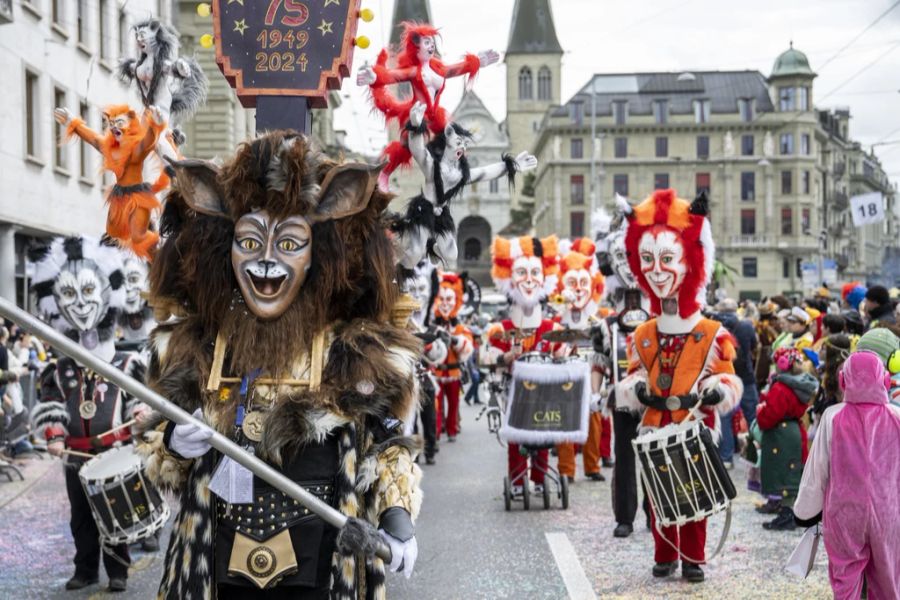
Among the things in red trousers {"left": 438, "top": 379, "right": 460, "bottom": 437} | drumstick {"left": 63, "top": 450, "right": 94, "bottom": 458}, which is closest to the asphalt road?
drumstick {"left": 63, "top": 450, "right": 94, "bottom": 458}

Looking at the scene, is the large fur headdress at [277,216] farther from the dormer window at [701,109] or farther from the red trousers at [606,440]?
the dormer window at [701,109]

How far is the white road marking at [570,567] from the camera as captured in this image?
→ 717cm

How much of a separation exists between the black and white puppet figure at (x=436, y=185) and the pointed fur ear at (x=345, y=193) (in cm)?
313

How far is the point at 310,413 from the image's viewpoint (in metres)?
4.08

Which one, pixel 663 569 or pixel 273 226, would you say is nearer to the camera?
pixel 273 226

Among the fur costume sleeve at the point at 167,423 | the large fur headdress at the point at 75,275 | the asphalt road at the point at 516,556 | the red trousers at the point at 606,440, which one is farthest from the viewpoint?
the red trousers at the point at 606,440

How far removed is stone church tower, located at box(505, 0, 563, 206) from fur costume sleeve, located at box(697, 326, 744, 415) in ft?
358

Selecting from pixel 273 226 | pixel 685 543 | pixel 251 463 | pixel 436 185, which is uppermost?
pixel 436 185

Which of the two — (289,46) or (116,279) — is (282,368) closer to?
(289,46)

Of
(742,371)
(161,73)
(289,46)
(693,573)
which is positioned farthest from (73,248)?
(742,371)

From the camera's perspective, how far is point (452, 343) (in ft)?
51.0

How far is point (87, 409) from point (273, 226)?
12.3 ft

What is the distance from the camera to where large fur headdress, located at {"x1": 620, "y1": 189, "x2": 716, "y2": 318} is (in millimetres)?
7719

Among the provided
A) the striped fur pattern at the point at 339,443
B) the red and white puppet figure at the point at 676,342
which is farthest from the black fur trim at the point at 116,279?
the striped fur pattern at the point at 339,443
